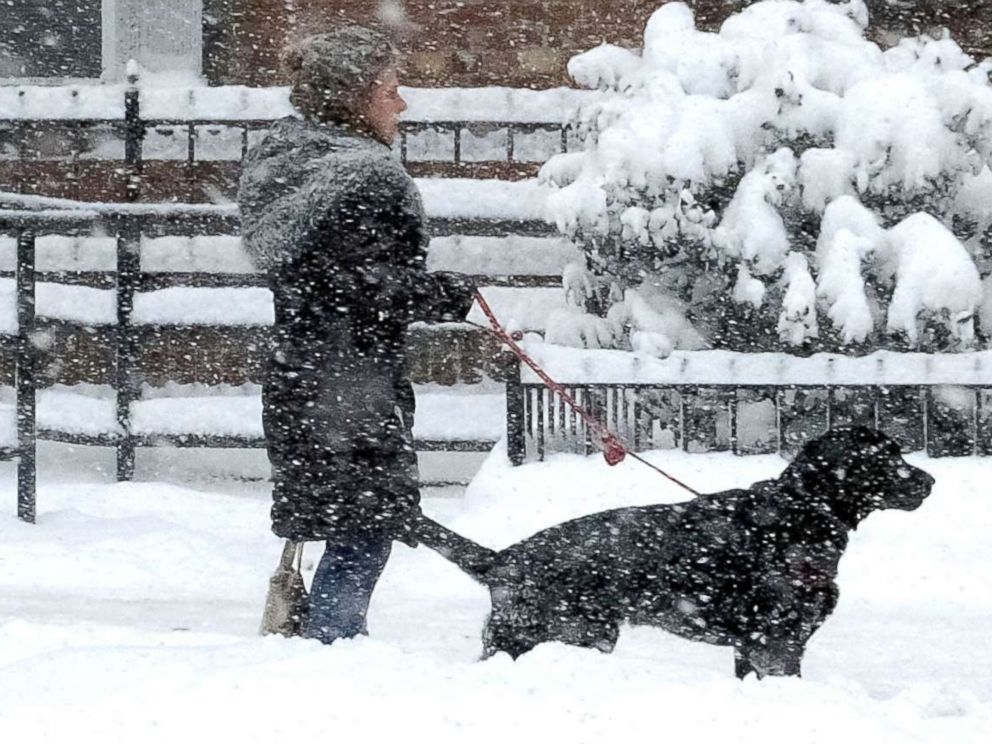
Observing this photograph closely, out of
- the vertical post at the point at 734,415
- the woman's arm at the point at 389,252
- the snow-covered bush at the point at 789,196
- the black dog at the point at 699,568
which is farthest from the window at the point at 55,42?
the black dog at the point at 699,568

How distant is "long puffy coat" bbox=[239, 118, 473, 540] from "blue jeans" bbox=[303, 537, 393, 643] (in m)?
0.05

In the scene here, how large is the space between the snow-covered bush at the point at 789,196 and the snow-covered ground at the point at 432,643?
2.92 ft

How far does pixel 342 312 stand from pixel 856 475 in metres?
1.50

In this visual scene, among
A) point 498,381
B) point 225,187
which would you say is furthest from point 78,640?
point 225,187

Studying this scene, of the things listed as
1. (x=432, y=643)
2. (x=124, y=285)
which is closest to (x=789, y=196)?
(x=432, y=643)

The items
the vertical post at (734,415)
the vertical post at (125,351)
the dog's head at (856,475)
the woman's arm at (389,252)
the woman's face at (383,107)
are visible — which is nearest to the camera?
the woman's arm at (389,252)

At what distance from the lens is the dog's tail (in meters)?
3.77

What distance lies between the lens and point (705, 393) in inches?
303

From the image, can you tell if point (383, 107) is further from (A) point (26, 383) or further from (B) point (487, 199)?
(B) point (487, 199)

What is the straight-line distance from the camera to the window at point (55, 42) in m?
10.9

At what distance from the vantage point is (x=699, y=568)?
392 cm

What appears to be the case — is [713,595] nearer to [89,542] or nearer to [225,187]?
[89,542]

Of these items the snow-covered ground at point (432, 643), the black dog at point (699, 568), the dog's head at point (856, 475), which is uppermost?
the dog's head at point (856, 475)

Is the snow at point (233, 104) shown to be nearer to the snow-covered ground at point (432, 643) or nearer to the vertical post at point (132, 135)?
the vertical post at point (132, 135)
